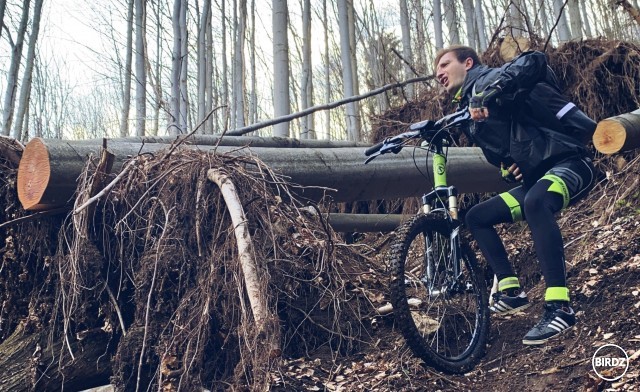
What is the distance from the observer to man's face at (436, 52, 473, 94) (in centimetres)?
436

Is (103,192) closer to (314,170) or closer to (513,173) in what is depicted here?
(314,170)

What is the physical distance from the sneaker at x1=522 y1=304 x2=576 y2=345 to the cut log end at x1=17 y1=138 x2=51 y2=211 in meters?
3.39

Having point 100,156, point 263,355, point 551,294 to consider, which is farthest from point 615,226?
point 100,156

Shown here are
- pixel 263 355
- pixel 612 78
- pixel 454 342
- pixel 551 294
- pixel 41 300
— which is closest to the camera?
pixel 263 355

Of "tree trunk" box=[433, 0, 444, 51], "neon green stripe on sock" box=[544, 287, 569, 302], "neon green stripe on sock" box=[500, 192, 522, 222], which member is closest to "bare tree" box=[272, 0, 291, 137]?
"neon green stripe on sock" box=[500, 192, 522, 222]

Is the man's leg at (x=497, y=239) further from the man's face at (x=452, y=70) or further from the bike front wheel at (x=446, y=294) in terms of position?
the man's face at (x=452, y=70)

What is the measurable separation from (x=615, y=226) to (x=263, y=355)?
12.3 feet

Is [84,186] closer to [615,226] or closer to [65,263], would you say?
[65,263]

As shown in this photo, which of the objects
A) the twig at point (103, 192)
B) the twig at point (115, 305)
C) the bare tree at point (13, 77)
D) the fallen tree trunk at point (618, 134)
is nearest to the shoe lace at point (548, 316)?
the fallen tree trunk at point (618, 134)

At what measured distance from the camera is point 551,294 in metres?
3.78

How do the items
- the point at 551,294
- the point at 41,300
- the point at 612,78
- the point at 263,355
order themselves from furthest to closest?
1. the point at 612,78
2. the point at 41,300
3. the point at 551,294
4. the point at 263,355

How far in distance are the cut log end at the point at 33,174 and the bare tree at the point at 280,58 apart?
503 cm

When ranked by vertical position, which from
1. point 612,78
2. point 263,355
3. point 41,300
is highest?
point 612,78

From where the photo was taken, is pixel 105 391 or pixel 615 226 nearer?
pixel 105 391
